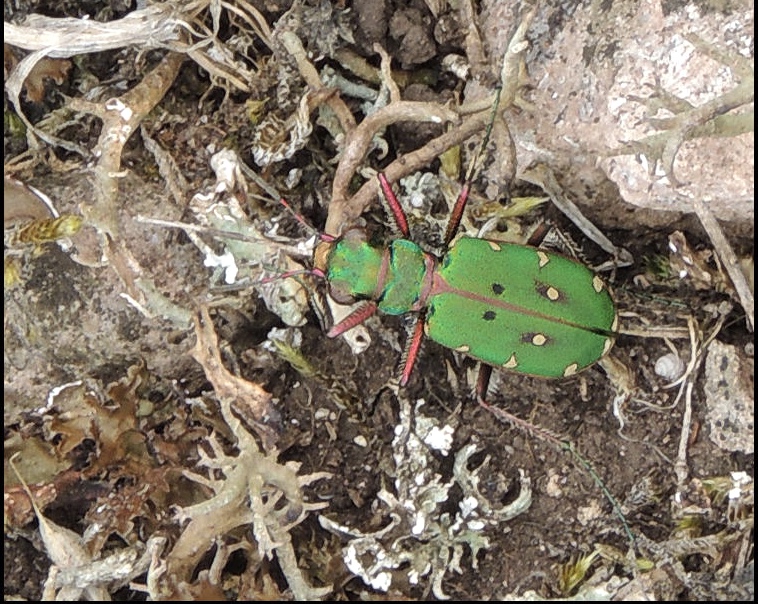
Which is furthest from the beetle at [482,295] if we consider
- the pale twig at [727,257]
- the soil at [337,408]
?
the pale twig at [727,257]

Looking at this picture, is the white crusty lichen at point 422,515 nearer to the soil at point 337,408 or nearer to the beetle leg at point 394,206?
the soil at point 337,408

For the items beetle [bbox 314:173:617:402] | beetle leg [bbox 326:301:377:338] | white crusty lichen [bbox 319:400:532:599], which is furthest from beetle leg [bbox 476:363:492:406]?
beetle leg [bbox 326:301:377:338]

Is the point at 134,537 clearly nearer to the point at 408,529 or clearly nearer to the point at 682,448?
the point at 408,529

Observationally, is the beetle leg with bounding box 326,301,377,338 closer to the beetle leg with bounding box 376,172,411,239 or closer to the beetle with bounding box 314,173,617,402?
the beetle with bounding box 314,173,617,402

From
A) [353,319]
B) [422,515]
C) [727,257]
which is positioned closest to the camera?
[727,257]

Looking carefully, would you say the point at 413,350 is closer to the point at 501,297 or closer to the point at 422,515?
the point at 501,297

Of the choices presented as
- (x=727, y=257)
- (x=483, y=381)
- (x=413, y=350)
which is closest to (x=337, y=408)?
(x=413, y=350)
